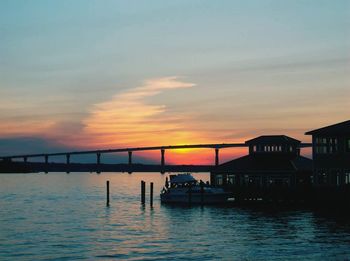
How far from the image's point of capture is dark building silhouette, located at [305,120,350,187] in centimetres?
7569

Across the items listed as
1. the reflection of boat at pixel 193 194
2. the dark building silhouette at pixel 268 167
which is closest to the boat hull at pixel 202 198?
the reflection of boat at pixel 193 194

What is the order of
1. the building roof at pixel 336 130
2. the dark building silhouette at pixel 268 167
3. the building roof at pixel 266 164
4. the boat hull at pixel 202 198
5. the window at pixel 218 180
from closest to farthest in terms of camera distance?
the building roof at pixel 336 130, the dark building silhouette at pixel 268 167, the boat hull at pixel 202 198, the building roof at pixel 266 164, the window at pixel 218 180

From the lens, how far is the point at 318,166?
77875 millimetres

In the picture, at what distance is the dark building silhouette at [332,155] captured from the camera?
248 ft

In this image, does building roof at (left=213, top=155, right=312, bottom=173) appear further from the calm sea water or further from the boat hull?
the calm sea water

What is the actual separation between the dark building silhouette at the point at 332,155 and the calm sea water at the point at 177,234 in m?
4.65

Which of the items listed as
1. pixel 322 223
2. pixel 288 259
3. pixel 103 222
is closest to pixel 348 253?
pixel 288 259

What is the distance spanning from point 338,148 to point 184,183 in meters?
28.7

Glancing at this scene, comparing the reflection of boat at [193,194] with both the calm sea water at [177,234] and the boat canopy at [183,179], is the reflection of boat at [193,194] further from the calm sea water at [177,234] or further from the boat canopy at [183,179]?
the calm sea water at [177,234]

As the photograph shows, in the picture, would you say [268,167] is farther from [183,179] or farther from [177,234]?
[177,234]

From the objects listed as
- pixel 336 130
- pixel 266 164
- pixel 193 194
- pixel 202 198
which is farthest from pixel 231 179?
pixel 336 130

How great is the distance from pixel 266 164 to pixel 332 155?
16.1m

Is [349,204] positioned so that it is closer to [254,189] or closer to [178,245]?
[254,189]

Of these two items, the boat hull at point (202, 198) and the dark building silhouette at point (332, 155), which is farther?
the boat hull at point (202, 198)
